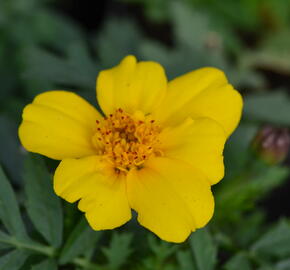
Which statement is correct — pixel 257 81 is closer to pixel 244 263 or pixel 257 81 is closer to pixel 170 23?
pixel 170 23

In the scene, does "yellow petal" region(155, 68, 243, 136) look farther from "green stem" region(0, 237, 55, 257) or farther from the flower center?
"green stem" region(0, 237, 55, 257)

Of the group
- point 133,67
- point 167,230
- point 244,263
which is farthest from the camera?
point 244,263

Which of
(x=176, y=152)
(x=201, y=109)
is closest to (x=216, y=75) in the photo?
(x=201, y=109)

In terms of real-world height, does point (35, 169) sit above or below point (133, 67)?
below

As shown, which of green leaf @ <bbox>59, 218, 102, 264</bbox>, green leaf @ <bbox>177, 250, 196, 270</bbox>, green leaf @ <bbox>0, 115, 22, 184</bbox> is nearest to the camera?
green leaf @ <bbox>59, 218, 102, 264</bbox>

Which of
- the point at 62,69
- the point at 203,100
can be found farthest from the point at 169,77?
the point at 203,100

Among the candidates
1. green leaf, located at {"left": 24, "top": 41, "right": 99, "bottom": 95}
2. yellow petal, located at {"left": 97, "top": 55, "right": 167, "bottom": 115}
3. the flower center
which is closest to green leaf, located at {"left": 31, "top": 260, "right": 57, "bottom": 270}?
the flower center

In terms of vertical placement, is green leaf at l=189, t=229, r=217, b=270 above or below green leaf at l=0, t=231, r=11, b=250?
below
